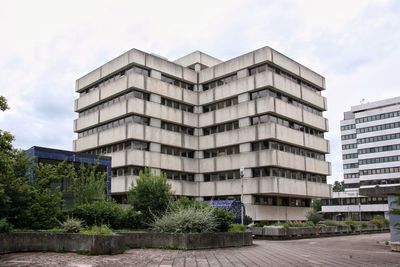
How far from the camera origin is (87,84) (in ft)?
204

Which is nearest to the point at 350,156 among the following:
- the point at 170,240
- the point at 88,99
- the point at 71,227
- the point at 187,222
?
the point at 88,99

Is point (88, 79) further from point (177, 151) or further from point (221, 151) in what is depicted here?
point (221, 151)

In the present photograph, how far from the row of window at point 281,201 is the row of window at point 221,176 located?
3805mm

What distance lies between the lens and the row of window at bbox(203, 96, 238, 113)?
56.2 m

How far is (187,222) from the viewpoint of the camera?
21406 millimetres

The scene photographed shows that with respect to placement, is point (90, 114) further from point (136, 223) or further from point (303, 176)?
point (136, 223)

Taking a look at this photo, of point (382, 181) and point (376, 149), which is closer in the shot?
point (382, 181)

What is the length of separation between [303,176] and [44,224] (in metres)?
40.4

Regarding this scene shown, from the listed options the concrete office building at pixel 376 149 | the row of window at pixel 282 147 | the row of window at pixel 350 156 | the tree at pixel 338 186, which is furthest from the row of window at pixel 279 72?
the tree at pixel 338 186

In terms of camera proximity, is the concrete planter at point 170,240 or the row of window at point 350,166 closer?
the concrete planter at point 170,240

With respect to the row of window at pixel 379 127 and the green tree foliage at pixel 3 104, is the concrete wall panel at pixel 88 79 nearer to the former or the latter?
the green tree foliage at pixel 3 104

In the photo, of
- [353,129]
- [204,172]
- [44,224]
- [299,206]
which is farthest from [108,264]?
[353,129]

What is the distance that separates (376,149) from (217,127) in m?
75.3

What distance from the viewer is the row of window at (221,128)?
5560 cm
